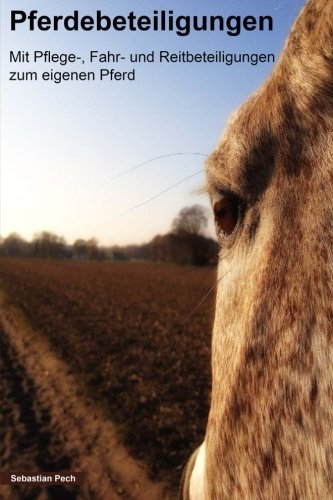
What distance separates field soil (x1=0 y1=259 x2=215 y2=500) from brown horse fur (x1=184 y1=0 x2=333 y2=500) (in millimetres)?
513

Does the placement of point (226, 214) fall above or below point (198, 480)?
above

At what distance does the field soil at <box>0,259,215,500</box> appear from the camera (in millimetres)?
6684

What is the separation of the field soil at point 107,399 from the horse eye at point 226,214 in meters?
0.36

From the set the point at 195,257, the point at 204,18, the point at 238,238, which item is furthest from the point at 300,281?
the point at 204,18

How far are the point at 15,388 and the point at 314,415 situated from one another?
10.6 m

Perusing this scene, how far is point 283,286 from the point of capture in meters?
1.14

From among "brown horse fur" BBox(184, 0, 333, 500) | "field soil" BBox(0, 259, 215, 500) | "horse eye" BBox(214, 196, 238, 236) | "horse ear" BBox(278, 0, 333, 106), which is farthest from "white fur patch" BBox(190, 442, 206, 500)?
"horse ear" BBox(278, 0, 333, 106)

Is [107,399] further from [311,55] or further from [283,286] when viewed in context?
[311,55]

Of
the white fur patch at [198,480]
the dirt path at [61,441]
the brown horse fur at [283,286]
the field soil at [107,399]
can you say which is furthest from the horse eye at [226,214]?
the dirt path at [61,441]

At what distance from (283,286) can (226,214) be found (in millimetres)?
410

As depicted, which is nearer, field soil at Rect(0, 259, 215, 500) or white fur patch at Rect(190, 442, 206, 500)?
white fur patch at Rect(190, 442, 206, 500)

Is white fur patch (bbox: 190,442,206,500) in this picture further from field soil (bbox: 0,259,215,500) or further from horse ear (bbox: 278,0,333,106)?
horse ear (bbox: 278,0,333,106)

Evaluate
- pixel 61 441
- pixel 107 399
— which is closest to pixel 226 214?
pixel 61 441

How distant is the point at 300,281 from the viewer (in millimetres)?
1086
